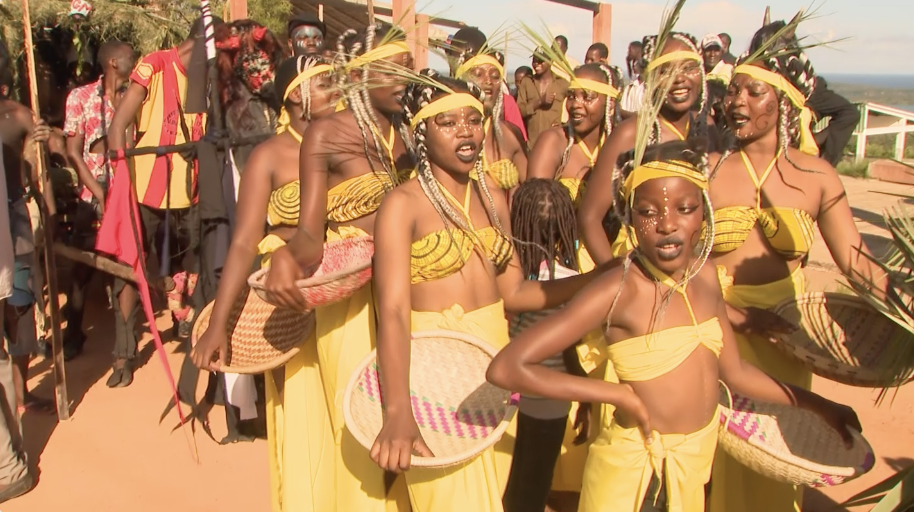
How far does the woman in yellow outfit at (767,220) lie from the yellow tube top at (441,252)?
963 millimetres

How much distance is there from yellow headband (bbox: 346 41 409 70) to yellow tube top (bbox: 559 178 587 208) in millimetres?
1261

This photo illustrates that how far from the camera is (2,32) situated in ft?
22.6

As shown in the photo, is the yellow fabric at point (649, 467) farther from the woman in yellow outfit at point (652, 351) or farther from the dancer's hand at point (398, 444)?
the dancer's hand at point (398, 444)

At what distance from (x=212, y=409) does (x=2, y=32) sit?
3895 millimetres

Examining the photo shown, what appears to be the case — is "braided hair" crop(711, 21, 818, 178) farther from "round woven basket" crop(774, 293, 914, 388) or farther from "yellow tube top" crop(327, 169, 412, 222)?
"yellow tube top" crop(327, 169, 412, 222)

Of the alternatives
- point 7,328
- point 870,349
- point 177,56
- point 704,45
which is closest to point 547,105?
point 704,45

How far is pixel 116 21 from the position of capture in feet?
24.4

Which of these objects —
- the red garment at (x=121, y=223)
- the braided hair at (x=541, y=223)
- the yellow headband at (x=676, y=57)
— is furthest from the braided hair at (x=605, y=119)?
the red garment at (x=121, y=223)

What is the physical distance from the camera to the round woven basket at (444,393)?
267 cm

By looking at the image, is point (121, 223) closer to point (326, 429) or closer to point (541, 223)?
point (326, 429)

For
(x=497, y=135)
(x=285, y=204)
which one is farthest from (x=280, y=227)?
(x=497, y=135)

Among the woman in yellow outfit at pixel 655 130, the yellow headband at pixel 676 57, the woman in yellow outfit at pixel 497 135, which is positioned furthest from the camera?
the woman in yellow outfit at pixel 497 135

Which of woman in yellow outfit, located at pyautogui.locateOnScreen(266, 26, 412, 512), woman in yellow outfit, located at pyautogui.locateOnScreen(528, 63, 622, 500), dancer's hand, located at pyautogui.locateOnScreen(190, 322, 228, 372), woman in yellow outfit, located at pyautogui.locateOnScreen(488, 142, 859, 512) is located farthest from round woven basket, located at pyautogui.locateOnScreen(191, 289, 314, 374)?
woman in yellow outfit, located at pyautogui.locateOnScreen(528, 63, 622, 500)

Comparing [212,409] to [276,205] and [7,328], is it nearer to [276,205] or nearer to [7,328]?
[7,328]
